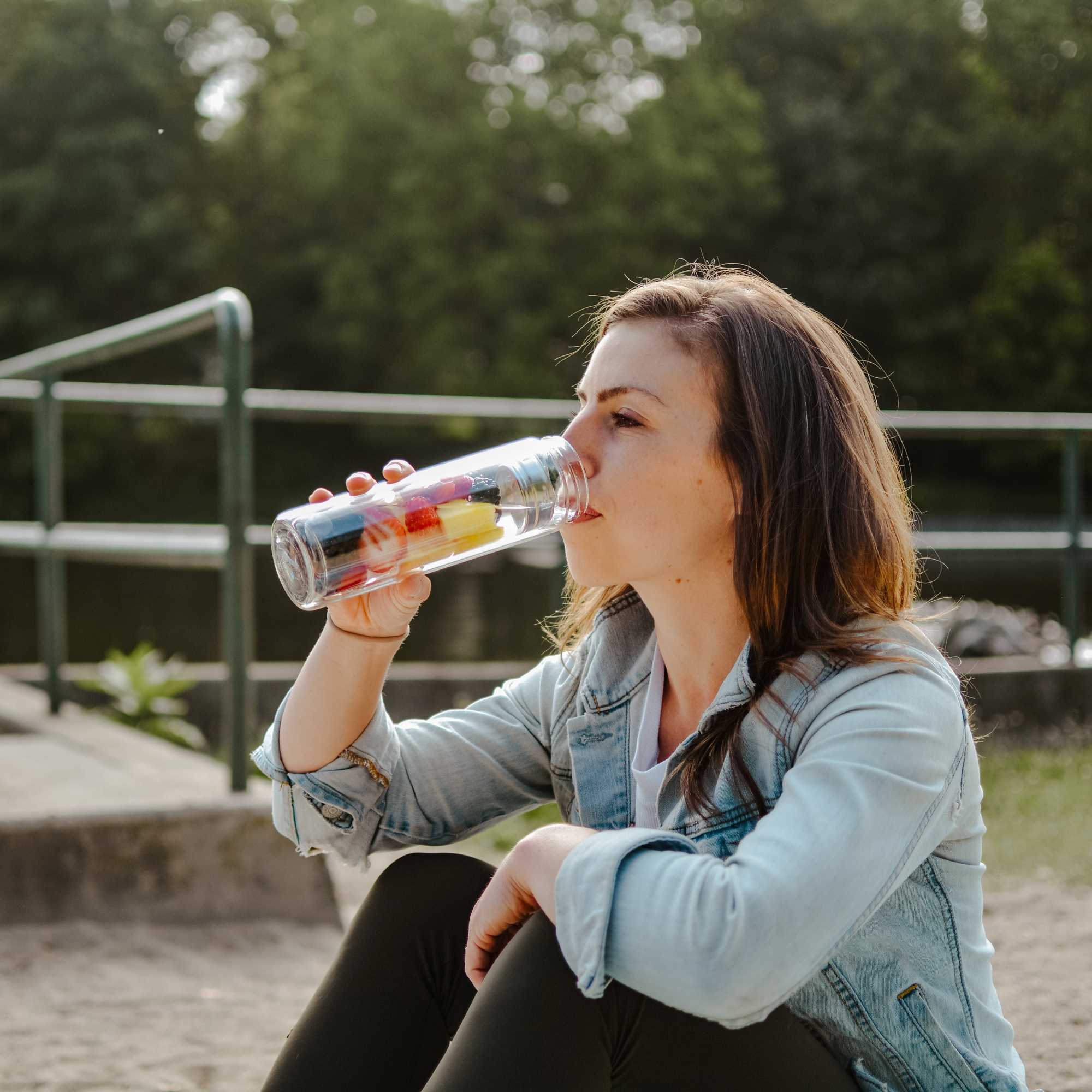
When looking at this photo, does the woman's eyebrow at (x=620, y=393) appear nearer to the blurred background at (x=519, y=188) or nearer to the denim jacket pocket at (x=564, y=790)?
the denim jacket pocket at (x=564, y=790)

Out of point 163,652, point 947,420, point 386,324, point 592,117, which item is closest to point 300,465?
point 386,324

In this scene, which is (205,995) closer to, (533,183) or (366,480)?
(366,480)

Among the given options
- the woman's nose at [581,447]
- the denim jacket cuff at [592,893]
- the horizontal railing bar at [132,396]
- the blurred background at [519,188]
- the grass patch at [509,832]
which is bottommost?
the grass patch at [509,832]

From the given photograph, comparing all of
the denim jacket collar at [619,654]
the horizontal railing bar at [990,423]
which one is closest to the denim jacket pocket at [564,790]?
the denim jacket collar at [619,654]

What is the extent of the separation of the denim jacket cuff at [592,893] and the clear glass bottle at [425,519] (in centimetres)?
41

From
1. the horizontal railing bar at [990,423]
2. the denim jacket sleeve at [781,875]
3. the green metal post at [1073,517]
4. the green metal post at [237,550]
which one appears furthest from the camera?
the green metal post at [1073,517]

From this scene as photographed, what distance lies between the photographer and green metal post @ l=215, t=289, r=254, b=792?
3.00 metres

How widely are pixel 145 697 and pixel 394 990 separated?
10.5 ft

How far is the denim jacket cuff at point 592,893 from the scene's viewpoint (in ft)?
3.63

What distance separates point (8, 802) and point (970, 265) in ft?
90.3

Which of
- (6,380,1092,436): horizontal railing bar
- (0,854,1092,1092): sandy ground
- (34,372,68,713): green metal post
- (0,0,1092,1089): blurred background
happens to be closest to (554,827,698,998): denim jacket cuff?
(0,854,1092,1092): sandy ground

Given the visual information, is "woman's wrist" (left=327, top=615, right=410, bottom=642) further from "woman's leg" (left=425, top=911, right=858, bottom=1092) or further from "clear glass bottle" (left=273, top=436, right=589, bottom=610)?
"woman's leg" (left=425, top=911, right=858, bottom=1092)

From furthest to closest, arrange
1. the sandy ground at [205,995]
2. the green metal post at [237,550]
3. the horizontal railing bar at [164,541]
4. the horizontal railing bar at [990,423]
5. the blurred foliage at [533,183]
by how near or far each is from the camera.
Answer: the blurred foliage at [533,183] < the horizontal railing bar at [990,423] < the horizontal railing bar at [164,541] < the green metal post at [237,550] < the sandy ground at [205,995]

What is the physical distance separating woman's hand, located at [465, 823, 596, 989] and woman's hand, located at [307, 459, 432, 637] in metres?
0.35
